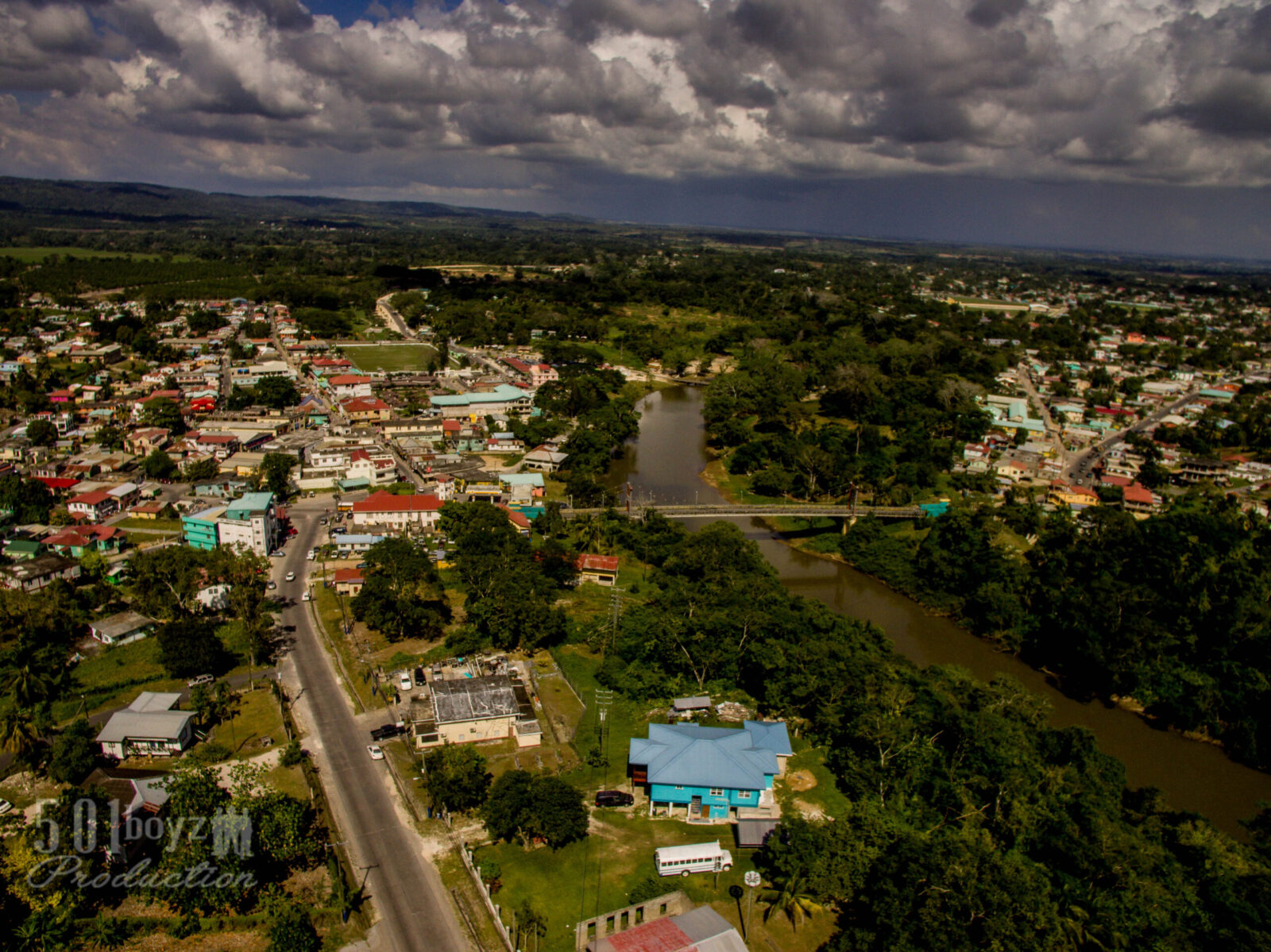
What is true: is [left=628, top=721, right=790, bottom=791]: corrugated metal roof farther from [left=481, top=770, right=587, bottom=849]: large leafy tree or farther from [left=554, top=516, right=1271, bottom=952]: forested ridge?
[left=481, top=770, right=587, bottom=849]: large leafy tree

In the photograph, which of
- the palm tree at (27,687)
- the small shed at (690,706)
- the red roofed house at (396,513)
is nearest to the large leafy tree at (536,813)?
the small shed at (690,706)

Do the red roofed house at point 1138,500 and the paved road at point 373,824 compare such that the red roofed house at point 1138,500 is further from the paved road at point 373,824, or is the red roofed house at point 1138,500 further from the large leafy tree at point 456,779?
the paved road at point 373,824

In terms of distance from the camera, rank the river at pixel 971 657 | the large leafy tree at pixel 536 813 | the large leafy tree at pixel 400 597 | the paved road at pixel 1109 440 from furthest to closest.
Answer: the paved road at pixel 1109 440, the large leafy tree at pixel 400 597, the river at pixel 971 657, the large leafy tree at pixel 536 813

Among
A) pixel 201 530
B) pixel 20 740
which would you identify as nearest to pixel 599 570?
pixel 201 530

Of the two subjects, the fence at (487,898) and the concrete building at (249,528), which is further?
the concrete building at (249,528)

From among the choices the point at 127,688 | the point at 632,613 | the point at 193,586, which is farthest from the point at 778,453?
the point at 127,688

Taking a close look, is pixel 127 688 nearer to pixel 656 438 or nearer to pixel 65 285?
pixel 656 438
